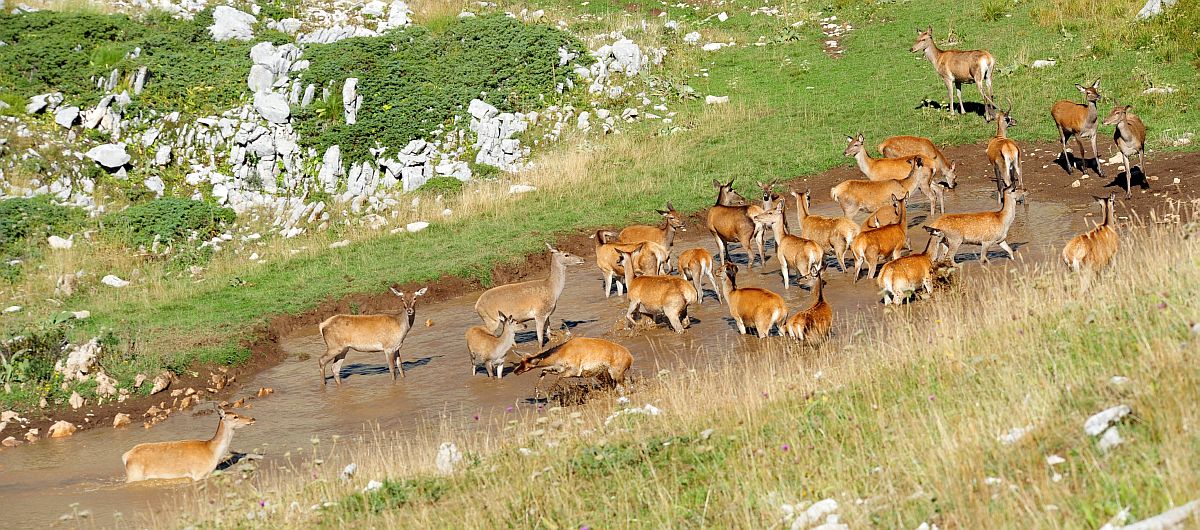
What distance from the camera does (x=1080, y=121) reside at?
19.8m

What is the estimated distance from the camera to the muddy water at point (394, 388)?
11648 mm

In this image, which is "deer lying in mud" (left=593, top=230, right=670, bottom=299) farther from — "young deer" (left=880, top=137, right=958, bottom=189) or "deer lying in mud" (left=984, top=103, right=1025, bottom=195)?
"deer lying in mud" (left=984, top=103, right=1025, bottom=195)

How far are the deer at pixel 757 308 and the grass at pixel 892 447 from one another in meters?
2.61

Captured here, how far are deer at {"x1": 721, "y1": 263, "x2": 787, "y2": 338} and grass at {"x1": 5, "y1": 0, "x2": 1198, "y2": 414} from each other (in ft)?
18.8

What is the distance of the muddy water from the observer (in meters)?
11.6

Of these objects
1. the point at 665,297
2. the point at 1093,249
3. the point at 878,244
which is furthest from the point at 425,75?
the point at 1093,249

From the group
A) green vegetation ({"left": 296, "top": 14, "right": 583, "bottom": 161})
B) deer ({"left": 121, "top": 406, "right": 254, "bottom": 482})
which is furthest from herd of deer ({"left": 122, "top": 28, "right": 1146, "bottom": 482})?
green vegetation ({"left": 296, "top": 14, "right": 583, "bottom": 161})

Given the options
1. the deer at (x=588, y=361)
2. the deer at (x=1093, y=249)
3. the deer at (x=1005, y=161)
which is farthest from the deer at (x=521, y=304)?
the deer at (x=1005, y=161)

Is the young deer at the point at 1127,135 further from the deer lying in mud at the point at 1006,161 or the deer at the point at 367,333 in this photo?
the deer at the point at 367,333

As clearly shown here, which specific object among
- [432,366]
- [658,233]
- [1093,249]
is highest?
[1093,249]

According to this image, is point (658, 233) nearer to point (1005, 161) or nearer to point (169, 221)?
point (1005, 161)

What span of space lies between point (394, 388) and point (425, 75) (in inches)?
547

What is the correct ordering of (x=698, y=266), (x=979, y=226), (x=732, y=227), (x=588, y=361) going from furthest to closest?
(x=732, y=227)
(x=698, y=266)
(x=979, y=226)
(x=588, y=361)

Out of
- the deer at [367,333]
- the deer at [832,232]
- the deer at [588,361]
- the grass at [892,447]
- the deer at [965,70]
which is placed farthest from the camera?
the deer at [965,70]
